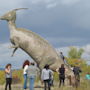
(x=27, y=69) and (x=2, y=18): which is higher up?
(x=2, y=18)

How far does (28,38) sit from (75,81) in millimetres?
4064

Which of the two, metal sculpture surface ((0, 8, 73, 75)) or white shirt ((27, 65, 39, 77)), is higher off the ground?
metal sculpture surface ((0, 8, 73, 75))

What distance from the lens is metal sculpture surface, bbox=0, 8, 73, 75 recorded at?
24922mm

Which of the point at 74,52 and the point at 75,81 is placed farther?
the point at 74,52

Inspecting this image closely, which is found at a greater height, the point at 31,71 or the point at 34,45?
the point at 34,45

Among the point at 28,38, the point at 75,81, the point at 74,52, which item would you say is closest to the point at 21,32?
the point at 28,38

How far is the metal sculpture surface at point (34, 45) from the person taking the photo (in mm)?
24922

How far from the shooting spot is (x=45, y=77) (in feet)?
65.9

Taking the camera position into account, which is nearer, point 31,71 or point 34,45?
point 31,71

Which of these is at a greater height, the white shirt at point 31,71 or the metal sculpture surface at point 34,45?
the metal sculpture surface at point 34,45

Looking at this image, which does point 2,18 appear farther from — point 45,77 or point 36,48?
point 45,77

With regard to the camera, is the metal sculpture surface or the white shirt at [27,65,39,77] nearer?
the white shirt at [27,65,39,77]

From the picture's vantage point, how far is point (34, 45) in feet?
81.6

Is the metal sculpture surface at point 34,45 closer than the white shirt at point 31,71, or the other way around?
the white shirt at point 31,71
